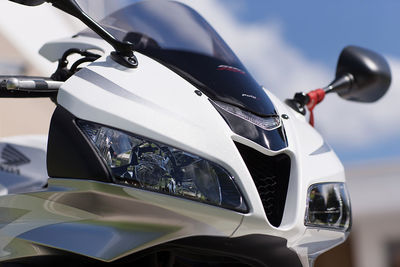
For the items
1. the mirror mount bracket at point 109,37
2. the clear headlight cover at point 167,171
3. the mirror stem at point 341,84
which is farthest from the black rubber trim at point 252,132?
the mirror stem at point 341,84

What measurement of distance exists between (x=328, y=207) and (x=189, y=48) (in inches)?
22.2

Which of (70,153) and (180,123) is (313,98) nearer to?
(180,123)

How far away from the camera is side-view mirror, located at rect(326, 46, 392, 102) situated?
241cm

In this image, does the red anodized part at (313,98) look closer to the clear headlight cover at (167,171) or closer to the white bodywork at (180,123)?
the white bodywork at (180,123)

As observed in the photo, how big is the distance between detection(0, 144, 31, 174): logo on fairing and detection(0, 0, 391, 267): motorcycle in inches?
28.1

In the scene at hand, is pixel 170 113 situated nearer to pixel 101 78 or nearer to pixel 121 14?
pixel 101 78

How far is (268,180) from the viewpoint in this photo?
1.60 m

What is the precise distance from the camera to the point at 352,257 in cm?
1293

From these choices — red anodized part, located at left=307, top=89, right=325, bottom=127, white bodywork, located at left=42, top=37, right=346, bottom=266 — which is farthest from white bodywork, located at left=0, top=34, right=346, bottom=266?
red anodized part, located at left=307, top=89, right=325, bottom=127

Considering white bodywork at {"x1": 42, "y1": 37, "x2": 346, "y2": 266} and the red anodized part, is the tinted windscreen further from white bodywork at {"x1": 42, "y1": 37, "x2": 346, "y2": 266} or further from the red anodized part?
the red anodized part

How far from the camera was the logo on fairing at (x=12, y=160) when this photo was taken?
251cm

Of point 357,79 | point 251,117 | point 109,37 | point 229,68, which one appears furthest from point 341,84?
point 109,37

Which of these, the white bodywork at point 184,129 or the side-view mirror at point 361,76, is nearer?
the white bodywork at point 184,129

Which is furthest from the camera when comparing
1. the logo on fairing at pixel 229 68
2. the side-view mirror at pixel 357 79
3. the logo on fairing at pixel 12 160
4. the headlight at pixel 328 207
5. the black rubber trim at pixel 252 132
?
the logo on fairing at pixel 12 160
